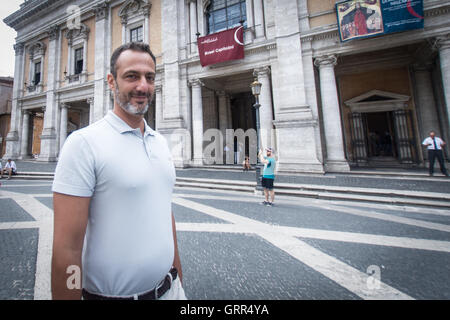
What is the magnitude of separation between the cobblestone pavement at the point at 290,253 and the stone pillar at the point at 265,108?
642cm

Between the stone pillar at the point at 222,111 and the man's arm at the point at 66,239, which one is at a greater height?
the stone pillar at the point at 222,111

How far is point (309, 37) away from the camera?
10.6m

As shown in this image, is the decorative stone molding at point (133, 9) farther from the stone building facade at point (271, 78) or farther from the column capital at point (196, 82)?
the column capital at point (196, 82)

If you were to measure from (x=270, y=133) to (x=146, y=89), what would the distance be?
1060 centimetres

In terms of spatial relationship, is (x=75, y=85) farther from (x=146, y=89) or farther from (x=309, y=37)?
(x=146, y=89)

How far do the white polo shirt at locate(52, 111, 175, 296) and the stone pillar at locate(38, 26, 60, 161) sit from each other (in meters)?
23.2

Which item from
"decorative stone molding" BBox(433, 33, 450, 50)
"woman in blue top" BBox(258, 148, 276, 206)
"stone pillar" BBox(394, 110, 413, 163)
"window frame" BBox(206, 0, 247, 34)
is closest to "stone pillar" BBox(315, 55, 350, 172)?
"decorative stone molding" BBox(433, 33, 450, 50)

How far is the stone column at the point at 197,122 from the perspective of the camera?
43.4 ft

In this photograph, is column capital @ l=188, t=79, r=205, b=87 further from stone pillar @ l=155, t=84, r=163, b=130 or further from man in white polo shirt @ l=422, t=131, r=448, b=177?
man in white polo shirt @ l=422, t=131, r=448, b=177

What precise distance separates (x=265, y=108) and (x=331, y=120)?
142 inches

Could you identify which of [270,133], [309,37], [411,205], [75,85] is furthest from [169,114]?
[411,205]

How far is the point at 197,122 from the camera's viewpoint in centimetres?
1343

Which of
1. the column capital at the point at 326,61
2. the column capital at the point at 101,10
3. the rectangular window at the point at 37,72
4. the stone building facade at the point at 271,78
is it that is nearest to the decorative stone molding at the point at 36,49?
the stone building facade at the point at 271,78

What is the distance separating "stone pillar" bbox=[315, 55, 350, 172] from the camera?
1011 centimetres
